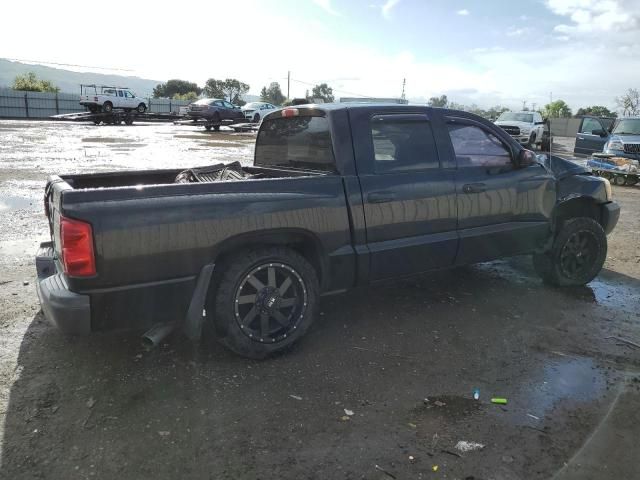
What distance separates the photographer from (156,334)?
3.35 meters

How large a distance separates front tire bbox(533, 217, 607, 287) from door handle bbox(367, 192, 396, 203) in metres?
2.24

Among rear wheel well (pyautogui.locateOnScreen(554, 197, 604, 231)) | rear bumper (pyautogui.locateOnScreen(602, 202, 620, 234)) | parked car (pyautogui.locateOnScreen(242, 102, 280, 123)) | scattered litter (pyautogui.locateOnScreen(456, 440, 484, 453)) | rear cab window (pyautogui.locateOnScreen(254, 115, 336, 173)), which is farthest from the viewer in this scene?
parked car (pyautogui.locateOnScreen(242, 102, 280, 123))

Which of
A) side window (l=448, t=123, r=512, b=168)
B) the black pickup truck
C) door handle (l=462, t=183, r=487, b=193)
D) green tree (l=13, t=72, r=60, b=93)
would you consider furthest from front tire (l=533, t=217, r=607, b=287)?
green tree (l=13, t=72, r=60, b=93)

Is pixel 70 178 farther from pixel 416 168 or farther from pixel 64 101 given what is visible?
pixel 64 101

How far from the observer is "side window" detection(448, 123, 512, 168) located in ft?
14.9

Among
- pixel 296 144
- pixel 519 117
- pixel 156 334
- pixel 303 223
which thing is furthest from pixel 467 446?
pixel 519 117

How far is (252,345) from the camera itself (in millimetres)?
3605

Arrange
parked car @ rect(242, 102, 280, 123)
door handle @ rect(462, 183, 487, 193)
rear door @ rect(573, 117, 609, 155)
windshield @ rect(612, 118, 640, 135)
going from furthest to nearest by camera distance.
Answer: parked car @ rect(242, 102, 280, 123), rear door @ rect(573, 117, 609, 155), windshield @ rect(612, 118, 640, 135), door handle @ rect(462, 183, 487, 193)

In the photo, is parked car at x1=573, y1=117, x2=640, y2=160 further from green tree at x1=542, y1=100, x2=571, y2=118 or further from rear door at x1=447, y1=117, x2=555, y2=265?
green tree at x1=542, y1=100, x2=571, y2=118

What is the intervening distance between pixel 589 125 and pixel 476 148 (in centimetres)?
1543

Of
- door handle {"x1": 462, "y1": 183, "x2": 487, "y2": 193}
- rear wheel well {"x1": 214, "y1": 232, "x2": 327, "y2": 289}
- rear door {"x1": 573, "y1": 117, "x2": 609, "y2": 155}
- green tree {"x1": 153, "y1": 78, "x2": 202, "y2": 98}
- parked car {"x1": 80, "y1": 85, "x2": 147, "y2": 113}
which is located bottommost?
rear wheel well {"x1": 214, "y1": 232, "x2": 327, "y2": 289}

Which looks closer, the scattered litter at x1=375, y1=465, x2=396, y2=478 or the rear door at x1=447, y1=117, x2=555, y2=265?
the scattered litter at x1=375, y1=465, x2=396, y2=478

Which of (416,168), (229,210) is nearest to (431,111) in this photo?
(416,168)

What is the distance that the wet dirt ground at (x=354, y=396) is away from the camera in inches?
104
